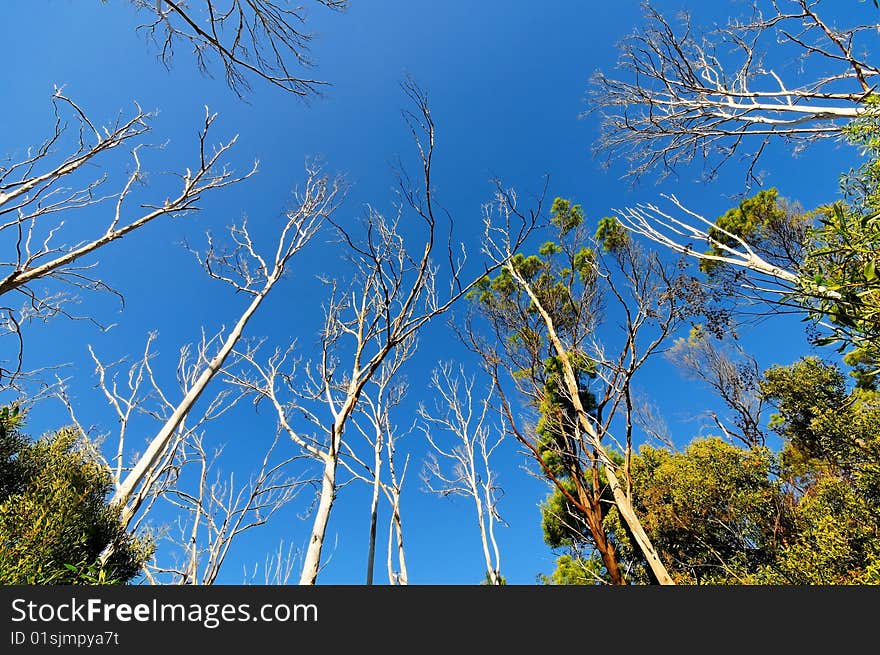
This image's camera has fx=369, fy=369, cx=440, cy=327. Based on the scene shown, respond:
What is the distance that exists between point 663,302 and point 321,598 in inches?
291

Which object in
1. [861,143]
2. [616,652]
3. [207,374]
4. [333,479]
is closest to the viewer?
[616,652]

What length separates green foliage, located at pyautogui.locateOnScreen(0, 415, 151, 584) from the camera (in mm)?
2766

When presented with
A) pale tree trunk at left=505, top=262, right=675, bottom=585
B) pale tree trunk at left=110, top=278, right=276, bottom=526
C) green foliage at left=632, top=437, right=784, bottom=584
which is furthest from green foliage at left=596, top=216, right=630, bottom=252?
pale tree trunk at left=110, top=278, right=276, bottom=526

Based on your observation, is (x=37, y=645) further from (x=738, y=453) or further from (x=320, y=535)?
(x=738, y=453)

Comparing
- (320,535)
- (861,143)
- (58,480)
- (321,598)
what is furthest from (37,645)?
(861,143)

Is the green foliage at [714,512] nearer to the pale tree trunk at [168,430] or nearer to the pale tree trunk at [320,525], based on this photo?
the pale tree trunk at [320,525]

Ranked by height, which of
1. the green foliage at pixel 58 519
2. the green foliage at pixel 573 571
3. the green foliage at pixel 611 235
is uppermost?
the green foliage at pixel 611 235

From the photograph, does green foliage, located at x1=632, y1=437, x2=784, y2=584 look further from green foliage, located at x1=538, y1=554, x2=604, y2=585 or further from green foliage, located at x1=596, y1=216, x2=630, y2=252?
green foliage, located at x1=596, y1=216, x2=630, y2=252

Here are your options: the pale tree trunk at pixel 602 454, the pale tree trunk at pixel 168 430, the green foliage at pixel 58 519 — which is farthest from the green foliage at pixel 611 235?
the green foliage at pixel 58 519

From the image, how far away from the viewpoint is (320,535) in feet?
10.3

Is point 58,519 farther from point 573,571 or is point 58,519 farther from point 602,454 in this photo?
point 573,571

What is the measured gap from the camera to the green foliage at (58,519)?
2.77 meters

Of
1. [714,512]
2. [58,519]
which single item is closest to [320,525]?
[58,519]

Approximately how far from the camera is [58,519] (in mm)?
2969
